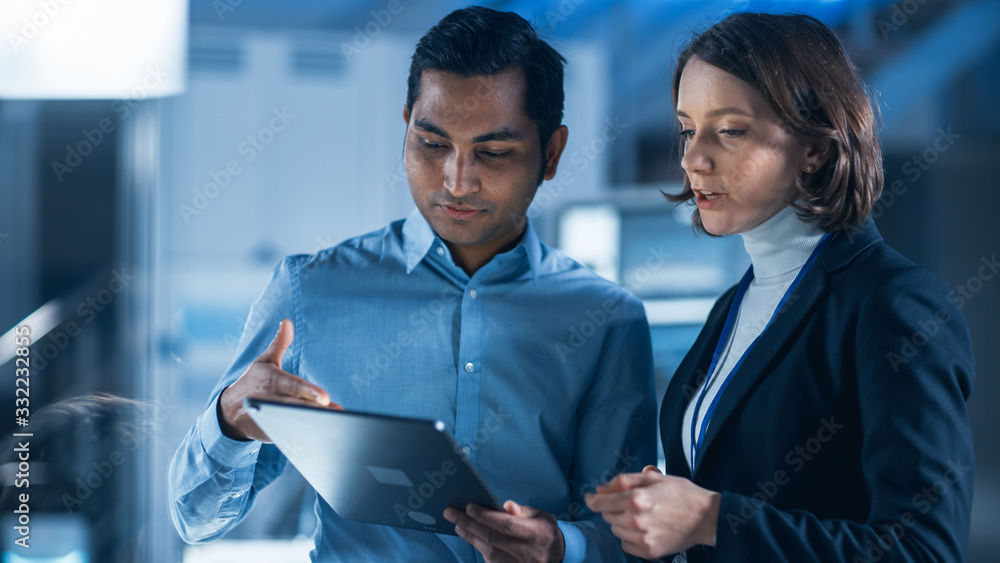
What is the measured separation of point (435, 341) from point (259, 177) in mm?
2314

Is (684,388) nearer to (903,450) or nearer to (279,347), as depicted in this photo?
(903,450)

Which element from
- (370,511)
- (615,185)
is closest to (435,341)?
(370,511)

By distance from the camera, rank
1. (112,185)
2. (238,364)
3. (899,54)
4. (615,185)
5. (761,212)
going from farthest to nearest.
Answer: (615,185) < (899,54) < (112,185) < (238,364) < (761,212)

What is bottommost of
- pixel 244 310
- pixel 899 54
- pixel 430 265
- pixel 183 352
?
pixel 183 352

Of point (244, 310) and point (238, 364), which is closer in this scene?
point (238, 364)

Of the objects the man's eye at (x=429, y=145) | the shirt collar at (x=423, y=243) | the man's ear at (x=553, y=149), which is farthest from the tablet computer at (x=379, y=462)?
the man's ear at (x=553, y=149)

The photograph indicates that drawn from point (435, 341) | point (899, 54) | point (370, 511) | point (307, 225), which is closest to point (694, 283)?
point (899, 54)

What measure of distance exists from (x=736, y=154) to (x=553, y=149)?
0.50 meters

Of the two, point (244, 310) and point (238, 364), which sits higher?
point (238, 364)

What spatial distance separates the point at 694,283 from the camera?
3.51 meters

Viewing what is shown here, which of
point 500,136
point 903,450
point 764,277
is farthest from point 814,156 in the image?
point 500,136

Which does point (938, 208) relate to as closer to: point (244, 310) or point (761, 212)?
point (761, 212)

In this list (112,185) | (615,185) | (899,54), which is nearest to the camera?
(112,185)

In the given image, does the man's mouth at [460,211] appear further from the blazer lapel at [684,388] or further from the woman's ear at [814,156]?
the woman's ear at [814,156]
